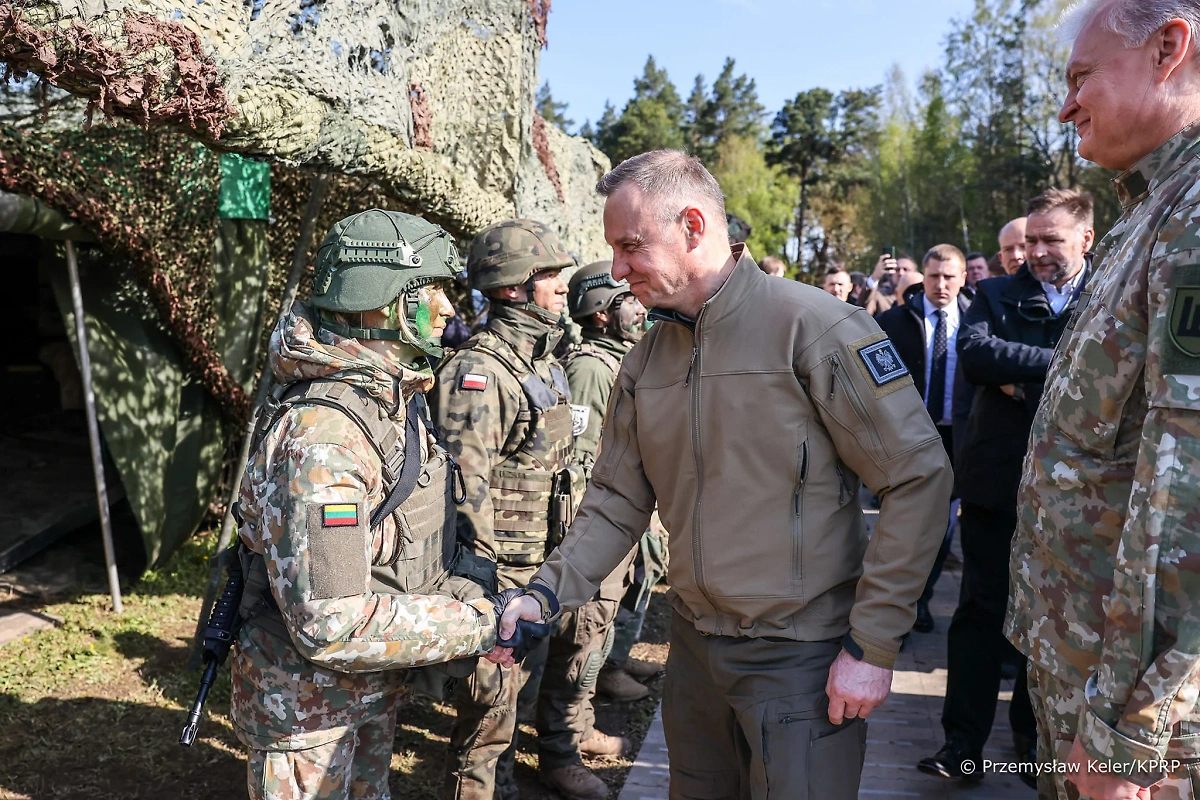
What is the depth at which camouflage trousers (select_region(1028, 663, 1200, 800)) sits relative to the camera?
5.12 feet

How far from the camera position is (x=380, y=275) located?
89.7 inches

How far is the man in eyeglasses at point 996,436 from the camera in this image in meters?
3.34

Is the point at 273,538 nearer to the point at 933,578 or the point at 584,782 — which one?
→ the point at 584,782

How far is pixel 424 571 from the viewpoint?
2.43m

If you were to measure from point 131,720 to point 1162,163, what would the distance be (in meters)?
4.53

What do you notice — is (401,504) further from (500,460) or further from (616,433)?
(500,460)

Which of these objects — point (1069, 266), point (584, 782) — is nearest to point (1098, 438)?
point (1069, 266)

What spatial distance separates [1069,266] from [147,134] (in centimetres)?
491

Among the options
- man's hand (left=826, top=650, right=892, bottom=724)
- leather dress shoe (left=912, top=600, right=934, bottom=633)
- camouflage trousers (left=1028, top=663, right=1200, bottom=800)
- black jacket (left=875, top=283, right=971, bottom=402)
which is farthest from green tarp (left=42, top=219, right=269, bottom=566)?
camouflage trousers (left=1028, top=663, right=1200, bottom=800)

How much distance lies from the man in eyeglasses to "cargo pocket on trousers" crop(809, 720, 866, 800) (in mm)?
1573

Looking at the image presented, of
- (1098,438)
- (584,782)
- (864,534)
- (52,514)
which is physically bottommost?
(584,782)

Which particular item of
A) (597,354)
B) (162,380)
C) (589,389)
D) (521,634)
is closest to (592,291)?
(597,354)

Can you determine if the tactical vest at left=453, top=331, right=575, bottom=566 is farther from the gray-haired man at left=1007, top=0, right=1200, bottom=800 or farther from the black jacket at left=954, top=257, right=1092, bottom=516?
the gray-haired man at left=1007, top=0, right=1200, bottom=800

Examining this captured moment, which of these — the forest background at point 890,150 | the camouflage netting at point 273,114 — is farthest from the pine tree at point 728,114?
the camouflage netting at point 273,114
